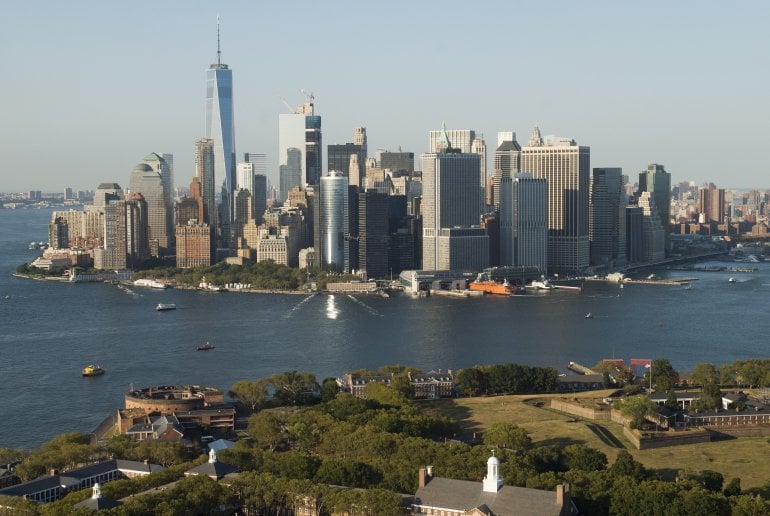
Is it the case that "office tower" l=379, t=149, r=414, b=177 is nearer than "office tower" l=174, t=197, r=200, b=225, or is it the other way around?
"office tower" l=174, t=197, r=200, b=225

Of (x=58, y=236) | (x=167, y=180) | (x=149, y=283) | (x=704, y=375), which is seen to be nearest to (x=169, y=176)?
(x=167, y=180)

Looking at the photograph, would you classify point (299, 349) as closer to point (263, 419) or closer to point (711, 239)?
point (263, 419)

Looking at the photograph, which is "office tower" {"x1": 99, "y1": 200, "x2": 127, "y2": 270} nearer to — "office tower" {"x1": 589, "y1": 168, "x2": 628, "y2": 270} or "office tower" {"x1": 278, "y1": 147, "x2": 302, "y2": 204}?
"office tower" {"x1": 589, "y1": 168, "x2": 628, "y2": 270}

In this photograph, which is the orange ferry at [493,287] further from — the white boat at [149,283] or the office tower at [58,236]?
the office tower at [58,236]

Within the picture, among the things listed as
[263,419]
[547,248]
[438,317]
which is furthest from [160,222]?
[263,419]

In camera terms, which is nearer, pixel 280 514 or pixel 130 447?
pixel 280 514

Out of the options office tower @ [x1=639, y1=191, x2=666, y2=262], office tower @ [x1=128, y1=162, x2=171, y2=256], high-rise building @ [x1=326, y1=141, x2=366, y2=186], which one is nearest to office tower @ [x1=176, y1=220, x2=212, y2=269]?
office tower @ [x1=128, y1=162, x2=171, y2=256]
